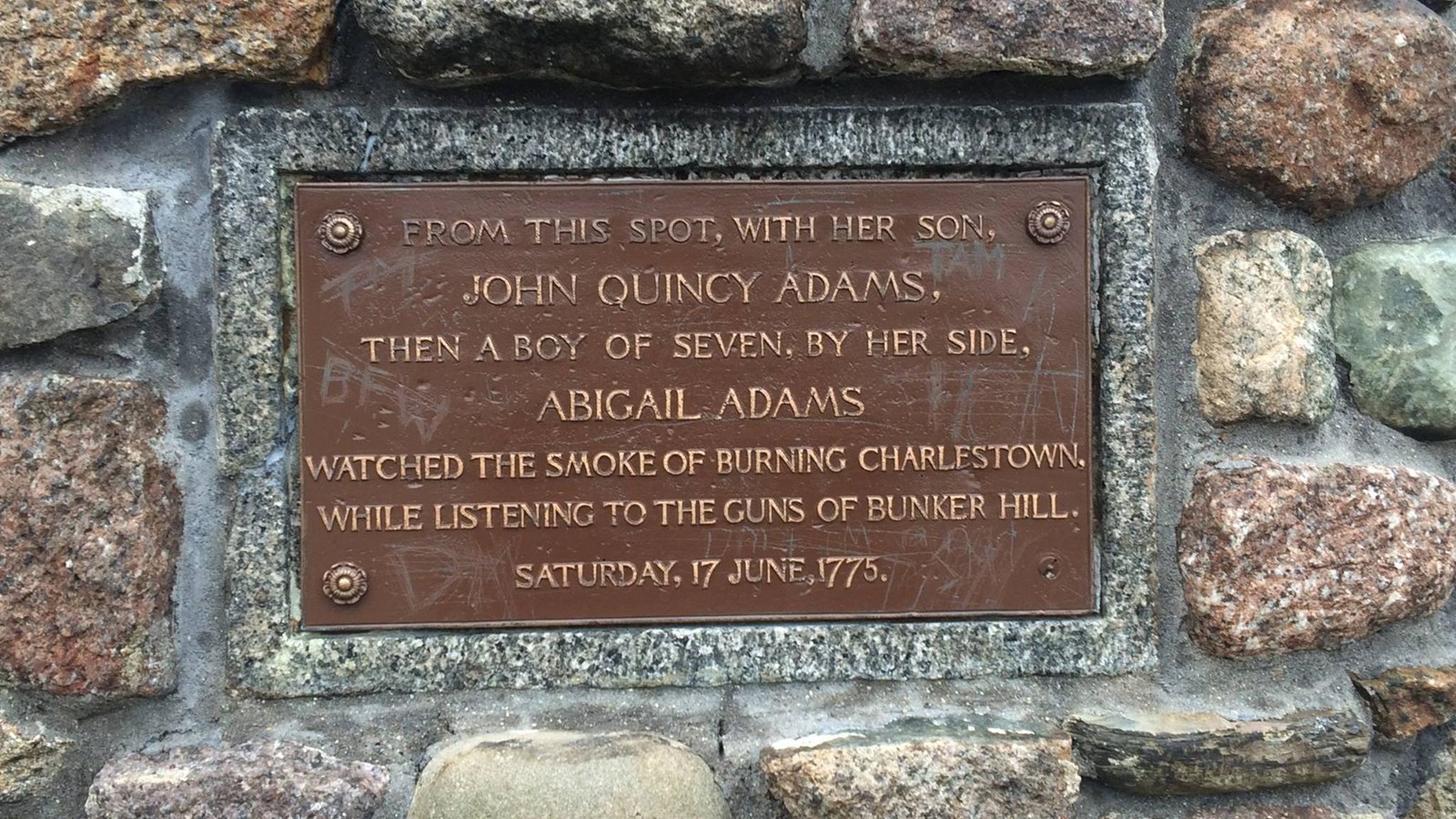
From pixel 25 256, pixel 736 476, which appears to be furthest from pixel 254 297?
pixel 736 476

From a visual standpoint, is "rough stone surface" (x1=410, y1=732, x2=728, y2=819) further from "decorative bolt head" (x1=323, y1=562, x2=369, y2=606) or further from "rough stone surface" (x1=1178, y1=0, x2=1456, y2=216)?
"rough stone surface" (x1=1178, y1=0, x2=1456, y2=216)

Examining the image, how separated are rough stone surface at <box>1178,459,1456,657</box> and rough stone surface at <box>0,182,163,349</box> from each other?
1.80 metres

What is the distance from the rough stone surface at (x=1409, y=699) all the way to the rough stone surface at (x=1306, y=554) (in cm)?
10

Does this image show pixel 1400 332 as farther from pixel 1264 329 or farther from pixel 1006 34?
pixel 1006 34

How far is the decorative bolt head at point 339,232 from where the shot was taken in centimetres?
164

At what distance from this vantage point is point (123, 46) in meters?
1.57

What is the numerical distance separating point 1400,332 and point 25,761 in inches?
92.7

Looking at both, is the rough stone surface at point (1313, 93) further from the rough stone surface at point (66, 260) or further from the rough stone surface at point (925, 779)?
the rough stone surface at point (66, 260)

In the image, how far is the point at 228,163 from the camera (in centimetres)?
163

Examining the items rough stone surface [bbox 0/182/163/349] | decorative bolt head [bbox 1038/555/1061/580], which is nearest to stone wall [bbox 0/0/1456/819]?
rough stone surface [bbox 0/182/163/349]

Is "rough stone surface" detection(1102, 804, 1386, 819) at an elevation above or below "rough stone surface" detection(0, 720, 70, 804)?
below

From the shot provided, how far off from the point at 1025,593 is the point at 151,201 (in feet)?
5.21

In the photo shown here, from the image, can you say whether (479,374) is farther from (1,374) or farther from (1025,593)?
(1025,593)

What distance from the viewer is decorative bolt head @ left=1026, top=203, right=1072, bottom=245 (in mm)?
1681
